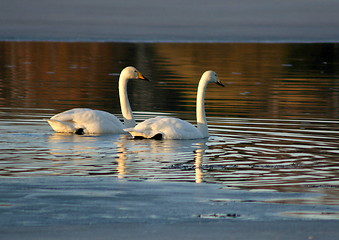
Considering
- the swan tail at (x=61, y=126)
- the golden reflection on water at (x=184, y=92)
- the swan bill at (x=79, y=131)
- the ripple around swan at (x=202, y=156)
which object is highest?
the golden reflection on water at (x=184, y=92)

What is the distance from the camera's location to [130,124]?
16016mm

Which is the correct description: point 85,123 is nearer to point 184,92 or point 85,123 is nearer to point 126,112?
point 126,112

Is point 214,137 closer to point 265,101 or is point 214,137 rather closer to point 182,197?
point 182,197

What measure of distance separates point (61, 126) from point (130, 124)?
1549 millimetres

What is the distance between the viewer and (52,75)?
36781mm

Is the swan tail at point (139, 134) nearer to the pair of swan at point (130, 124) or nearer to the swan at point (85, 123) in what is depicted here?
the pair of swan at point (130, 124)

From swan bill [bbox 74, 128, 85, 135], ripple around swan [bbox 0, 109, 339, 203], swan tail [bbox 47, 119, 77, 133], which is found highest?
swan tail [bbox 47, 119, 77, 133]

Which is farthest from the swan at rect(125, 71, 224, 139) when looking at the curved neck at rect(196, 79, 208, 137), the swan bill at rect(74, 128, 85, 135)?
the swan bill at rect(74, 128, 85, 135)

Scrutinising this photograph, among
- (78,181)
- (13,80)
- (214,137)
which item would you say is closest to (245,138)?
(214,137)

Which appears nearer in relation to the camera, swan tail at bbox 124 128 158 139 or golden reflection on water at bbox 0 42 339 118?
swan tail at bbox 124 128 158 139

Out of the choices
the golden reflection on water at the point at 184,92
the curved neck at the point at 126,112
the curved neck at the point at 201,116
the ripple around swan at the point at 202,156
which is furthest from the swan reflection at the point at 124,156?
the golden reflection on water at the point at 184,92

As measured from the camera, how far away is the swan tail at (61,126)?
49.3 feet

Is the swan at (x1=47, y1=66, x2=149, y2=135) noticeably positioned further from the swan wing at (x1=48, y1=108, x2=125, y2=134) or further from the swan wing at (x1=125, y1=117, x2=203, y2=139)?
the swan wing at (x1=125, y1=117, x2=203, y2=139)

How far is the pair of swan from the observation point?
14.2m
